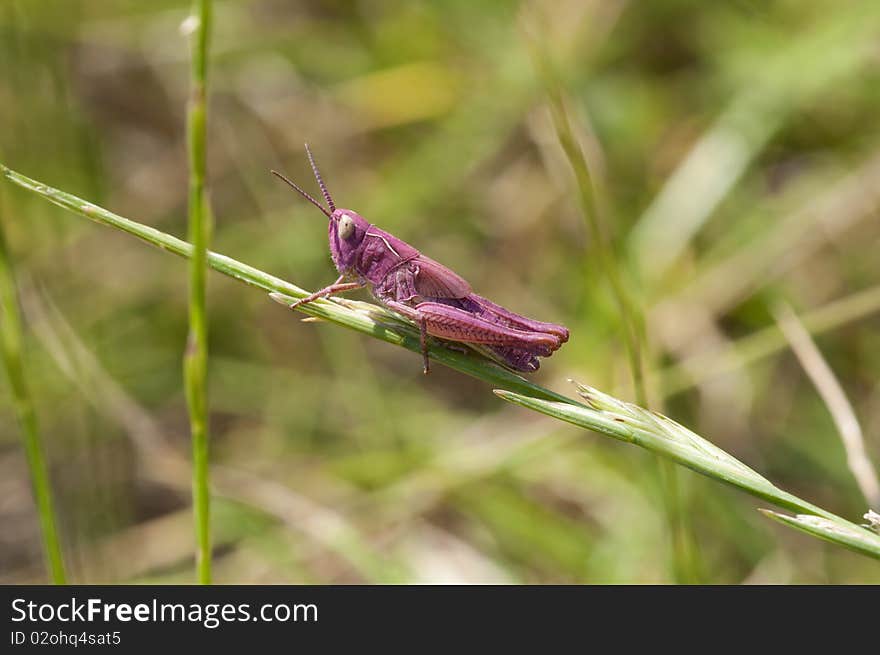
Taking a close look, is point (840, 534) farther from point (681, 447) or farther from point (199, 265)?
point (199, 265)

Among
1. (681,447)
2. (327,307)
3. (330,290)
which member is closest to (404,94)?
(330,290)

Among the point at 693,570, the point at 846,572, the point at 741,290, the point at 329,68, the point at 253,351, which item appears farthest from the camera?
the point at 329,68

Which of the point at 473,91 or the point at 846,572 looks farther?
the point at 473,91

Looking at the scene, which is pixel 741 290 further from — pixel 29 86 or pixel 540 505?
pixel 29 86

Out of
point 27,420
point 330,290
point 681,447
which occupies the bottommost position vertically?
point 681,447

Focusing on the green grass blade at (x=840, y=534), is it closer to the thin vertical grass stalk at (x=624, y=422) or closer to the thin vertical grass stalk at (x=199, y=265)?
the thin vertical grass stalk at (x=624, y=422)

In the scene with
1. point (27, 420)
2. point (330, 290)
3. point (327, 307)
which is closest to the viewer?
point (27, 420)

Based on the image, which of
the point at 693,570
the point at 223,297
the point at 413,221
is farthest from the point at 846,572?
the point at 223,297

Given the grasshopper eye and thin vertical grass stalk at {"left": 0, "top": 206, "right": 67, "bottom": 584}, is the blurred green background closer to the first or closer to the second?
the grasshopper eye
